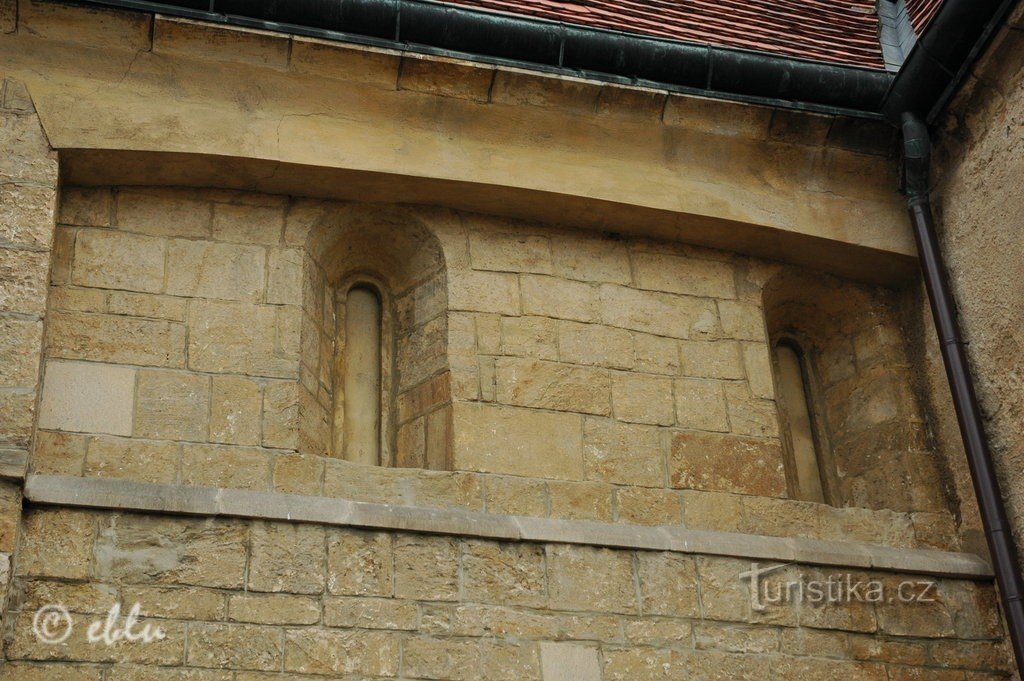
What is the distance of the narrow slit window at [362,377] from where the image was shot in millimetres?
6766

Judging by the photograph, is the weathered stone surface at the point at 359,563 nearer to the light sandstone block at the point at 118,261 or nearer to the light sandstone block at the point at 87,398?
the light sandstone block at the point at 87,398

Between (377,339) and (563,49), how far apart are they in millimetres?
1605

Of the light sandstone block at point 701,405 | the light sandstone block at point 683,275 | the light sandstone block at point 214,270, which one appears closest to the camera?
the light sandstone block at point 214,270

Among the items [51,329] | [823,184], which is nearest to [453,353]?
[51,329]

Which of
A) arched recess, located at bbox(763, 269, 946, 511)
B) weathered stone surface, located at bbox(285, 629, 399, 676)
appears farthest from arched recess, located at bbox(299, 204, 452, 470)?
arched recess, located at bbox(763, 269, 946, 511)

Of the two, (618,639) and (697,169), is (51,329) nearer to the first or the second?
(618,639)

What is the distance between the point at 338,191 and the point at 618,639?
94.0 inches

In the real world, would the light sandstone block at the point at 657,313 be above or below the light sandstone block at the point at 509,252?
below

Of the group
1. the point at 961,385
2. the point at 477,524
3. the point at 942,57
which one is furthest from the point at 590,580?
the point at 942,57

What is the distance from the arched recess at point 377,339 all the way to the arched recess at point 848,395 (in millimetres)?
1772

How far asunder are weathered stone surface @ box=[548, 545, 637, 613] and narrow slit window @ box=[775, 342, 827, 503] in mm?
1435

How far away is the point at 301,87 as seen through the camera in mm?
6879

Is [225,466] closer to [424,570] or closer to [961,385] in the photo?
[424,570]

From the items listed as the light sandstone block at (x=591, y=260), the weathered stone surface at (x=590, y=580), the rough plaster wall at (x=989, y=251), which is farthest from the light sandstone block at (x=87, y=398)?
the rough plaster wall at (x=989, y=251)
